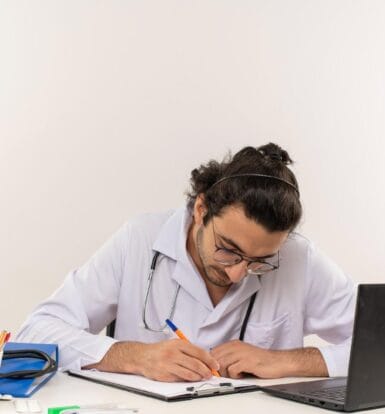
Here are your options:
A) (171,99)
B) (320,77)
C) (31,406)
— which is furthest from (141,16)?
(31,406)

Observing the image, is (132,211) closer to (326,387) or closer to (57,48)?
(57,48)

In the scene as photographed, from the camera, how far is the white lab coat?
2277mm

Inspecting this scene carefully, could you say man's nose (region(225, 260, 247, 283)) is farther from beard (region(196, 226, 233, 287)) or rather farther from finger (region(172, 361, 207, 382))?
finger (region(172, 361, 207, 382))

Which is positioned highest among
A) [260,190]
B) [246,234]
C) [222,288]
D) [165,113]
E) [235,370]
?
[165,113]

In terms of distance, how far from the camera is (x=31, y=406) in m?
1.48

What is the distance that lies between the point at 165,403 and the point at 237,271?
1.86 feet

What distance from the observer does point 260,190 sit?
2051mm

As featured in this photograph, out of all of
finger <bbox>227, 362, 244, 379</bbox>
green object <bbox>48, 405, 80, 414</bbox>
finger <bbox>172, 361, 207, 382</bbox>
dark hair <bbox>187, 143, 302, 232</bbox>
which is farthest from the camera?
dark hair <bbox>187, 143, 302, 232</bbox>

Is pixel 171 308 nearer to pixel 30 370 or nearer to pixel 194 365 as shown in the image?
pixel 194 365

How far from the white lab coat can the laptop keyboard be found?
582 millimetres

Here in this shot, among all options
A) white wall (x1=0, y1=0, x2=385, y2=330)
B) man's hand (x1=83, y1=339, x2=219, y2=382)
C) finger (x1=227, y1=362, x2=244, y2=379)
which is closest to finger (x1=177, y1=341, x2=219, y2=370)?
man's hand (x1=83, y1=339, x2=219, y2=382)

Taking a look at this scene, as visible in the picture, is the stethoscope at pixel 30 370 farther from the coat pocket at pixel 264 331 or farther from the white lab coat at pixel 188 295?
the coat pocket at pixel 264 331

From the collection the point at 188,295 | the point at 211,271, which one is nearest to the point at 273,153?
the point at 211,271

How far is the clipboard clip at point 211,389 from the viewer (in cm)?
165
